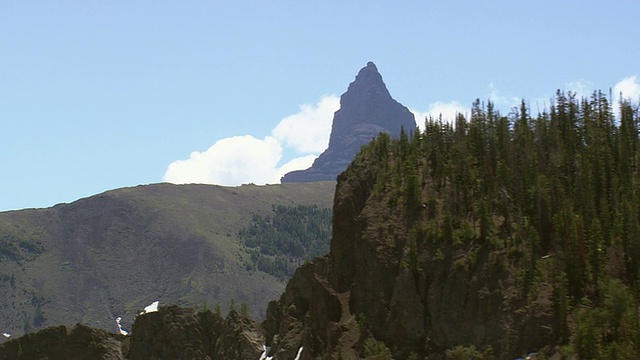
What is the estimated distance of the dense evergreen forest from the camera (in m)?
90.1

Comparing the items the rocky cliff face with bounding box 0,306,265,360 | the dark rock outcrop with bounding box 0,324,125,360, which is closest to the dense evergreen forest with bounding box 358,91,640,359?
the rocky cliff face with bounding box 0,306,265,360

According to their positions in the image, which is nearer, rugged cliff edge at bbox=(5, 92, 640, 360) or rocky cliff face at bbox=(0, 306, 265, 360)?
rugged cliff edge at bbox=(5, 92, 640, 360)

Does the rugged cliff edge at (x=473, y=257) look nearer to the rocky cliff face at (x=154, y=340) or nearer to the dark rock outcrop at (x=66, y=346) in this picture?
the rocky cliff face at (x=154, y=340)

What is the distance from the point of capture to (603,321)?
8581cm

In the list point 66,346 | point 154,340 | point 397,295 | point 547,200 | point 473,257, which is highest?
point 547,200

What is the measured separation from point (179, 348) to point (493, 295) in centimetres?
5514

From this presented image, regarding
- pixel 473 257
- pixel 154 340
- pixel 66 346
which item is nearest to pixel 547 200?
pixel 473 257

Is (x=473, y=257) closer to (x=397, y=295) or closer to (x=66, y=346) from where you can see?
(x=397, y=295)

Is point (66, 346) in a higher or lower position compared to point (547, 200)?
lower

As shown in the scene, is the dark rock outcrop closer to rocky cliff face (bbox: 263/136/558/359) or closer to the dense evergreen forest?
rocky cliff face (bbox: 263/136/558/359)

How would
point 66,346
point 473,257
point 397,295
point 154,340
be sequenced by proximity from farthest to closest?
point 66,346
point 154,340
point 397,295
point 473,257

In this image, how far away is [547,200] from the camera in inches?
4171

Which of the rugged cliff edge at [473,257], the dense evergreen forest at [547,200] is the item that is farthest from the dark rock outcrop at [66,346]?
the dense evergreen forest at [547,200]

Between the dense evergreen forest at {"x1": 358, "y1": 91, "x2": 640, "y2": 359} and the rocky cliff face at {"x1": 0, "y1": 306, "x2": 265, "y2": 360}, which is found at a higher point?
the dense evergreen forest at {"x1": 358, "y1": 91, "x2": 640, "y2": 359}
